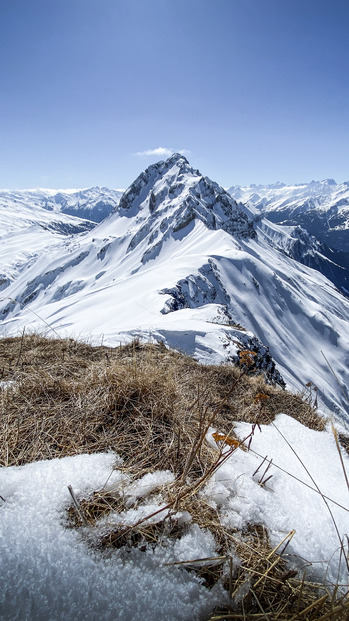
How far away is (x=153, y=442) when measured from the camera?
1.81 metres

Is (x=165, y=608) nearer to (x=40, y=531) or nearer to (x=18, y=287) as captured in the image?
(x=40, y=531)

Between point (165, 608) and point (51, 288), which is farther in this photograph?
point (51, 288)

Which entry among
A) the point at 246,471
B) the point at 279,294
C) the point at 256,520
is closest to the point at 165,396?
the point at 246,471

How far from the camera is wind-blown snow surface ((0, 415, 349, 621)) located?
3.04ft

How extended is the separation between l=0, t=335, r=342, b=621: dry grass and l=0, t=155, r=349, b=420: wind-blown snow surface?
2.44ft

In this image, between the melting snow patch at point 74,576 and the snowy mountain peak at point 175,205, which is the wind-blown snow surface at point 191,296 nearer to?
the snowy mountain peak at point 175,205

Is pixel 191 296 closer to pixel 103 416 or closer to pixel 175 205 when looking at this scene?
pixel 103 416

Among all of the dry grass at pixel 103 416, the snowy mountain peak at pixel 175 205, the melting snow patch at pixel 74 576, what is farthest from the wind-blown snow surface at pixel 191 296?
the melting snow patch at pixel 74 576

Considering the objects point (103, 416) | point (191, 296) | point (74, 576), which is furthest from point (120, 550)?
point (191, 296)

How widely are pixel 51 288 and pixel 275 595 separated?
101782 mm

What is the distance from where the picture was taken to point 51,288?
94.2 meters

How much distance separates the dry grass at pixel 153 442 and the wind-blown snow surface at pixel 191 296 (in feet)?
2.44

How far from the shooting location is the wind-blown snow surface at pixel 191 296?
10.7 metres

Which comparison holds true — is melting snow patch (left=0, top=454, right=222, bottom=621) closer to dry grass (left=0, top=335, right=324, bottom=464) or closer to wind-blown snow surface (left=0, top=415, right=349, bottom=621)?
wind-blown snow surface (left=0, top=415, right=349, bottom=621)
